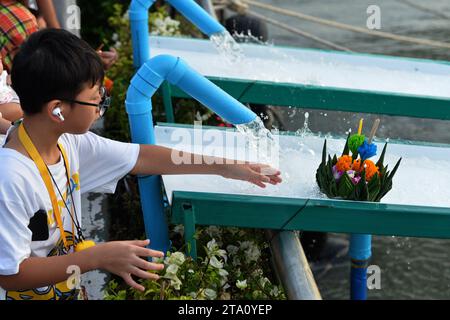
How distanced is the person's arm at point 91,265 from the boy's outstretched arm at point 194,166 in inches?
22.9

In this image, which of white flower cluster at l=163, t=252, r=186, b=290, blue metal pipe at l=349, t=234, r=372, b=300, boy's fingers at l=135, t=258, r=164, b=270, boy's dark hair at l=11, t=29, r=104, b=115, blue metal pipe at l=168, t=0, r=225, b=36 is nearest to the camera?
boy's fingers at l=135, t=258, r=164, b=270

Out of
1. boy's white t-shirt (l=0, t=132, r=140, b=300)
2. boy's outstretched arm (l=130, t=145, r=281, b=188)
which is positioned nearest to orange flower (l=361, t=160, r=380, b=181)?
boy's outstretched arm (l=130, t=145, r=281, b=188)

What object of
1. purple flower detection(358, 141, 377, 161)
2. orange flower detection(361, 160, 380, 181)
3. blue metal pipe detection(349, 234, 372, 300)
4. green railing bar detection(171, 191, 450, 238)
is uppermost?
purple flower detection(358, 141, 377, 161)

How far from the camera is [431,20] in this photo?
8438 millimetres

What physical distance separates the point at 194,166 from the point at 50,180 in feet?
1.93

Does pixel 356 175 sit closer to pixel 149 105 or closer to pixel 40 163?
pixel 149 105

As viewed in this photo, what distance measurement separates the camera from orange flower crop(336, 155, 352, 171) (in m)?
2.76

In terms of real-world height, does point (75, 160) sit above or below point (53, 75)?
below

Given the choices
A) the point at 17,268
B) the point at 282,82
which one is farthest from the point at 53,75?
the point at 282,82

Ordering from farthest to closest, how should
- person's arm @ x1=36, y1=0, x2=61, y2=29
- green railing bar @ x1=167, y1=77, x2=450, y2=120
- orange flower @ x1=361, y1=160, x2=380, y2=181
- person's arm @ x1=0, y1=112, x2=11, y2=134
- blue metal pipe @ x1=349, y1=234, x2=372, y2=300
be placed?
person's arm @ x1=36, y1=0, x2=61, y2=29 → green railing bar @ x1=167, y1=77, x2=450, y2=120 → blue metal pipe @ x1=349, y1=234, x2=372, y2=300 → orange flower @ x1=361, y1=160, x2=380, y2=181 → person's arm @ x1=0, y1=112, x2=11, y2=134

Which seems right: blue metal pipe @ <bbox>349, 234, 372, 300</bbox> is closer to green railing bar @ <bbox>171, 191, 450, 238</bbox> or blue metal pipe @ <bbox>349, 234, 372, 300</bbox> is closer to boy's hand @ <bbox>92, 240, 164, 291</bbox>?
green railing bar @ <bbox>171, 191, 450, 238</bbox>

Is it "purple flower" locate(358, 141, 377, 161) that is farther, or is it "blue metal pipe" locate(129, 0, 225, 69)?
"blue metal pipe" locate(129, 0, 225, 69)

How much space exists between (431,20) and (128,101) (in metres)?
6.46

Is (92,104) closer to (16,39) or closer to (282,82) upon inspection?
(16,39)
